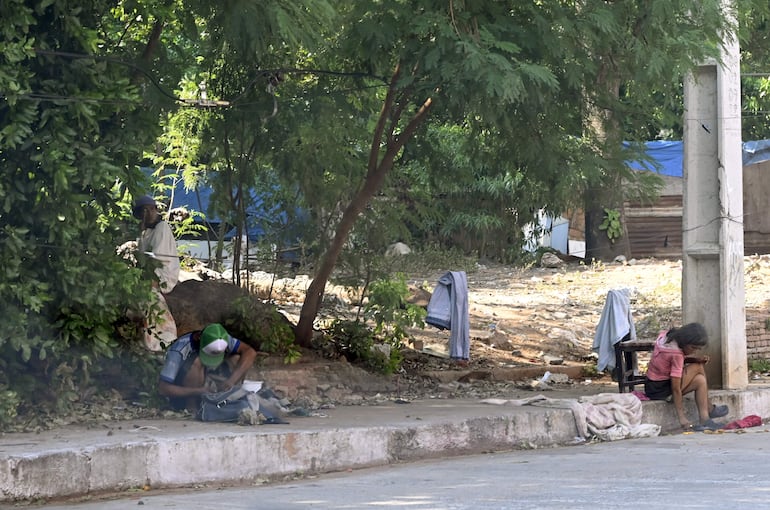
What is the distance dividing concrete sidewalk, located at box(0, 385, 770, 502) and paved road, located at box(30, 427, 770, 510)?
0.22 metres

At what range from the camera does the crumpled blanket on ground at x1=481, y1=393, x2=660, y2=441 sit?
33.2 feet

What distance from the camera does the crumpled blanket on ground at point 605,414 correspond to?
33.2ft

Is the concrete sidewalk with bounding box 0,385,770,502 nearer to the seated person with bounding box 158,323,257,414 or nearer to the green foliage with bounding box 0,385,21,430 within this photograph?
the green foliage with bounding box 0,385,21,430

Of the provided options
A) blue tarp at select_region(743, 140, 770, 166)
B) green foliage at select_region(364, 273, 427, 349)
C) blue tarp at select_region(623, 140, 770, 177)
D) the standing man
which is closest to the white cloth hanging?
green foliage at select_region(364, 273, 427, 349)

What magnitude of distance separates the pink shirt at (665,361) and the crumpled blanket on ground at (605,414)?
0.43 metres

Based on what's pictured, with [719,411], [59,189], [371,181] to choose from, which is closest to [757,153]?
[719,411]

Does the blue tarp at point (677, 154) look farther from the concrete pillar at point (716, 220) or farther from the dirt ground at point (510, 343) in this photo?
the concrete pillar at point (716, 220)

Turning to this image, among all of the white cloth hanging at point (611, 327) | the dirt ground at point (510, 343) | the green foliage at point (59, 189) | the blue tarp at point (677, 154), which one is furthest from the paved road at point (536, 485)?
the blue tarp at point (677, 154)

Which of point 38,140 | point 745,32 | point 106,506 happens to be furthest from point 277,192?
point 106,506

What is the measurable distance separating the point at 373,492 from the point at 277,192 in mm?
5249

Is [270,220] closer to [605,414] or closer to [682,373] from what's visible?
[605,414]

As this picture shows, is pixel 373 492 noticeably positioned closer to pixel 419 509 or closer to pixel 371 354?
pixel 419 509

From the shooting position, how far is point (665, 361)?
10.8m

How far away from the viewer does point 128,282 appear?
28.3 feet
